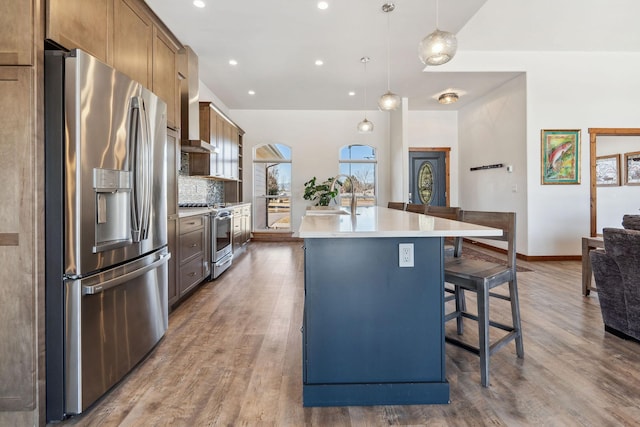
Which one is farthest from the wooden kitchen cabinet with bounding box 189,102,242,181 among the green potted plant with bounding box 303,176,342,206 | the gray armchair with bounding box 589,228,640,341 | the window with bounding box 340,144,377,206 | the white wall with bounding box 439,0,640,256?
the gray armchair with bounding box 589,228,640,341

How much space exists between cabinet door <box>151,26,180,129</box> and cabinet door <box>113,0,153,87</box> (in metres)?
0.11

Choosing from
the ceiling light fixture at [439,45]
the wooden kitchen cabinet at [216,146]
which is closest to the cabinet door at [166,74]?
the wooden kitchen cabinet at [216,146]

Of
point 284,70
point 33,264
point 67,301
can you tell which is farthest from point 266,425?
point 284,70

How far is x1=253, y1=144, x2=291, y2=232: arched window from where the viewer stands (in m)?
7.66

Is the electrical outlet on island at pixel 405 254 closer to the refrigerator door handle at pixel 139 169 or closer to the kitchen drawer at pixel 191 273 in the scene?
the refrigerator door handle at pixel 139 169

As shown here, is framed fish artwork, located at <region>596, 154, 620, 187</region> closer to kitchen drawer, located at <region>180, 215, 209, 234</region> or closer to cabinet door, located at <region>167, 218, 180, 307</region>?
kitchen drawer, located at <region>180, 215, 209, 234</region>

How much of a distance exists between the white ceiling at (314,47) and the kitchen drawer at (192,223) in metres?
2.18

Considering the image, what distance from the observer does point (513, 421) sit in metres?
1.52

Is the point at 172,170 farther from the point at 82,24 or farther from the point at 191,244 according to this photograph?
the point at 82,24

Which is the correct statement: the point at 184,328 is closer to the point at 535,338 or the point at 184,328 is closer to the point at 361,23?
the point at 535,338

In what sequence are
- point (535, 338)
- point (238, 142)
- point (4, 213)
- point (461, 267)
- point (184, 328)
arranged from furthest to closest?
point (238, 142) → point (184, 328) → point (535, 338) → point (461, 267) → point (4, 213)

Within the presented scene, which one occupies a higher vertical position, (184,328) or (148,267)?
(148,267)

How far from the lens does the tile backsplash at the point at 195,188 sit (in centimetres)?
479

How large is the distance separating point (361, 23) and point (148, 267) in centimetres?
338
